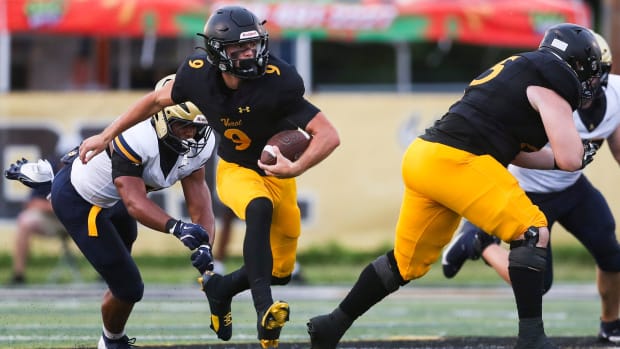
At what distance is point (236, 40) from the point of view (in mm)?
6164

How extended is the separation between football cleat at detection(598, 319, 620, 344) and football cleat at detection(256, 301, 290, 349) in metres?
2.50

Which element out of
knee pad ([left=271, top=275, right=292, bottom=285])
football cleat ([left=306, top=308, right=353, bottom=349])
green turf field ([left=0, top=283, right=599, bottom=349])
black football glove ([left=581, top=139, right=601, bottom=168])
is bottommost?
green turf field ([left=0, top=283, right=599, bottom=349])

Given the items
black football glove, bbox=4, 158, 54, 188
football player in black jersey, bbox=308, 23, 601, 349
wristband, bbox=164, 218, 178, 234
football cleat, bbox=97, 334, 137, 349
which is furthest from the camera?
black football glove, bbox=4, 158, 54, 188

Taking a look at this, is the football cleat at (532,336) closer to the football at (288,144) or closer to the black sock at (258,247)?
the black sock at (258,247)

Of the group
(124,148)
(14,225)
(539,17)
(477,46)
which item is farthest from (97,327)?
(477,46)

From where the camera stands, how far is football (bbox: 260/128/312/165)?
616 cm

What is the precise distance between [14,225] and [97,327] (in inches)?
178

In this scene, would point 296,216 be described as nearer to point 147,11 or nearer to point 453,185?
point 453,185

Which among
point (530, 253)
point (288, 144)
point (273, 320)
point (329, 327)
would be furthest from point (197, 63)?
point (530, 253)

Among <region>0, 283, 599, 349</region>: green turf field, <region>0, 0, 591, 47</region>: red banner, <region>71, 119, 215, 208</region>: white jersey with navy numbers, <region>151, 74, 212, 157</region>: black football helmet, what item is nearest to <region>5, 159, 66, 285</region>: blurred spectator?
<region>0, 283, 599, 349</region>: green turf field

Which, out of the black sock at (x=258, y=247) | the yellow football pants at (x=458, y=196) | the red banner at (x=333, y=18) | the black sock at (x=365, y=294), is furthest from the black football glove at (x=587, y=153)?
the red banner at (x=333, y=18)

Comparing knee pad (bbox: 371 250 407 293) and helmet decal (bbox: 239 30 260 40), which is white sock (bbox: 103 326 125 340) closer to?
knee pad (bbox: 371 250 407 293)

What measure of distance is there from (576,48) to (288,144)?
153cm

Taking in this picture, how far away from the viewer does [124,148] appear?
6.61m
